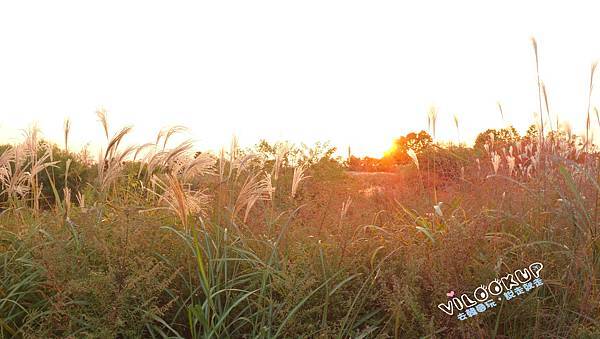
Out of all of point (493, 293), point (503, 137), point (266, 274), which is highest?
point (503, 137)

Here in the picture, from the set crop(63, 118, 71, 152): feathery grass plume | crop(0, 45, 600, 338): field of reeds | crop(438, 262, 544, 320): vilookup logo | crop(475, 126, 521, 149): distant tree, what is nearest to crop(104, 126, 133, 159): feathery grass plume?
crop(0, 45, 600, 338): field of reeds

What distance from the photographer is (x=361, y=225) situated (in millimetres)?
3775

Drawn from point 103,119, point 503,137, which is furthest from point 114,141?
point 503,137

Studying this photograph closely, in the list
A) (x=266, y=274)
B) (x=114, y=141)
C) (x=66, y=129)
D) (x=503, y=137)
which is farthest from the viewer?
(x=503, y=137)

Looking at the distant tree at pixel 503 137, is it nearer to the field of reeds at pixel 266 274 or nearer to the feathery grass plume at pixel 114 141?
the field of reeds at pixel 266 274

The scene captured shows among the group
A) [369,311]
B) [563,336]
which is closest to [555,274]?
[563,336]

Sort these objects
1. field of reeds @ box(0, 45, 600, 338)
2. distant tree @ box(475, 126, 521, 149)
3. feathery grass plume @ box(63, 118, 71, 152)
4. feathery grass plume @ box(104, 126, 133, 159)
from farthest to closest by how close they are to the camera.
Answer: distant tree @ box(475, 126, 521, 149)
feathery grass plume @ box(63, 118, 71, 152)
feathery grass plume @ box(104, 126, 133, 159)
field of reeds @ box(0, 45, 600, 338)

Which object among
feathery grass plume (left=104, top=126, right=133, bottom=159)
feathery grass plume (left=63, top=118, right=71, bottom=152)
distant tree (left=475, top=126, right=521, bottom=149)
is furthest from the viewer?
distant tree (left=475, top=126, right=521, bottom=149)

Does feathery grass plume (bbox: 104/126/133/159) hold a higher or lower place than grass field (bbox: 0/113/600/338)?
higher

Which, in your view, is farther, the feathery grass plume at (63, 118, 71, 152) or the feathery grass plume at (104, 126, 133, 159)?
the feathery grass plume at (63, 118, 71, 152)

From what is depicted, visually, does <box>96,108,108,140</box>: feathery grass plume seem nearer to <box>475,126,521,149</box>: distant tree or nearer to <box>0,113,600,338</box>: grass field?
<box>0,113,600,338</box>: grass field

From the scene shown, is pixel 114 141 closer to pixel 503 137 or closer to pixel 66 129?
pixel 66 129

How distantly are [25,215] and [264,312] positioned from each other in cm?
243

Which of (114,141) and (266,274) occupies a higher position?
(114,141)
